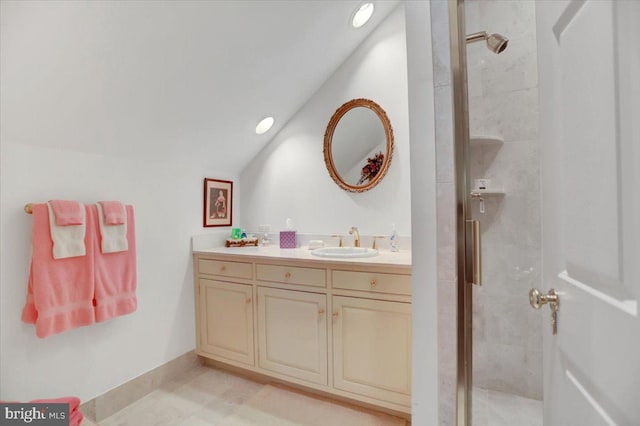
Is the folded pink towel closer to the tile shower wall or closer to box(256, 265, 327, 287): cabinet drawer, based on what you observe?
box(256, 265, 327, 287): cabinet drawer

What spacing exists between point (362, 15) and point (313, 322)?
2171mm

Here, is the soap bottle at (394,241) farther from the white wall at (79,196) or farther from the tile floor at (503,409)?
the white wall at (79,196)

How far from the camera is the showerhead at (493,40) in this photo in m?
1.00

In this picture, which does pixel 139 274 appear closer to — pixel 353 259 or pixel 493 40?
pixel 353 259

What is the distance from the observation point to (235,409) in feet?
6.04

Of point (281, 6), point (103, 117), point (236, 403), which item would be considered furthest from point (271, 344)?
point (281, 6)

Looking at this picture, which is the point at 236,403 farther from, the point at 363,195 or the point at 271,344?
the point at 363,195

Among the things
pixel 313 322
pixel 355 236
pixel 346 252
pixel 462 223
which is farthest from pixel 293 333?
pixel 462 223

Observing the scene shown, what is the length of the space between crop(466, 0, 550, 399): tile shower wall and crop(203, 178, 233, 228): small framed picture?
2131 mm

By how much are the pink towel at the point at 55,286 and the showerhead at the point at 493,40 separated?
2.05m

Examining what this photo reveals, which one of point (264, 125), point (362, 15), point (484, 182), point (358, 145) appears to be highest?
point (362, 15)

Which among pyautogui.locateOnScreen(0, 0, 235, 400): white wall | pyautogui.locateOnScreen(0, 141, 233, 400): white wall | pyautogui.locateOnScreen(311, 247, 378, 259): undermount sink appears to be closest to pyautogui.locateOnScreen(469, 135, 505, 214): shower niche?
pyautogui.locateOnScreen(311, 247, 378, 259): undermount sink

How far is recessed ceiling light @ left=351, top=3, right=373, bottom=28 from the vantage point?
2082 mm

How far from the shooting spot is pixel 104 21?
1.29 meters
